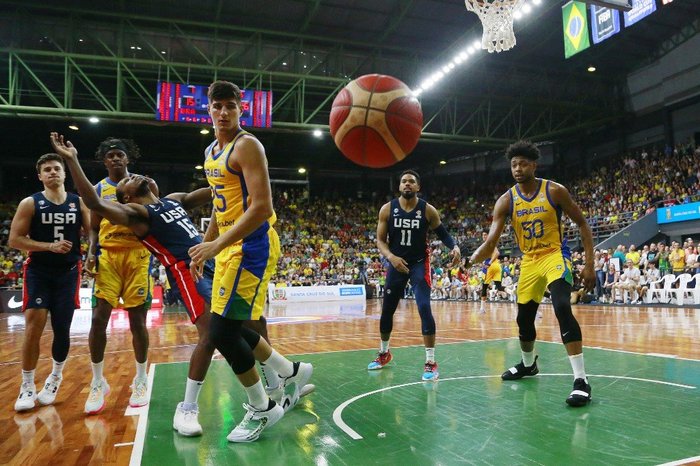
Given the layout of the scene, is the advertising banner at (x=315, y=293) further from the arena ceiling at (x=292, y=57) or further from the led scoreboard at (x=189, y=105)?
the led scoreboard at (x=189, y=105)

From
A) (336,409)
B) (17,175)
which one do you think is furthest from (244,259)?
(17,175)

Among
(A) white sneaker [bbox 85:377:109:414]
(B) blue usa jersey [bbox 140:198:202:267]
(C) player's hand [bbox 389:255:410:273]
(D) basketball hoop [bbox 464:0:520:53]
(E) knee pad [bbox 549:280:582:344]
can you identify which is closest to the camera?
(B) blue usa jersey [bbox 140:198:202:267]

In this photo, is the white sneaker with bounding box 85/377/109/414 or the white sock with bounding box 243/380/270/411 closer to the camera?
the white sock with bounding box 243/380/270/411

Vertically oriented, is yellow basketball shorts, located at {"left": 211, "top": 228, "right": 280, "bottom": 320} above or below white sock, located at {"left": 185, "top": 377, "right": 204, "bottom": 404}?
above

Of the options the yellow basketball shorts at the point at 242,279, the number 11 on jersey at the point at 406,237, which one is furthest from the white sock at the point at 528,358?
the yellow basketball shorts at the point at 242,279

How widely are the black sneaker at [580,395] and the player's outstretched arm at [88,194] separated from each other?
11.0 ft

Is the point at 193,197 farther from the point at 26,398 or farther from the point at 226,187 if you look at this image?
the point at 26,398

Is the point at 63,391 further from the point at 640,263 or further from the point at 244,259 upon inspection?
the point at 640,263

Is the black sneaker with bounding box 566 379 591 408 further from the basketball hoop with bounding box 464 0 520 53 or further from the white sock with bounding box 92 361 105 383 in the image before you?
the basketball hoop with bounding box 464 0 520 53

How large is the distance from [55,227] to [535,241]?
13.6ft

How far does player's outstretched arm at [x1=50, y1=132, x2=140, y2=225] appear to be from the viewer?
3186 millimetres

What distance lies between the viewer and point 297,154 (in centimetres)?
3067

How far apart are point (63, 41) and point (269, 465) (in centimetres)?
1970

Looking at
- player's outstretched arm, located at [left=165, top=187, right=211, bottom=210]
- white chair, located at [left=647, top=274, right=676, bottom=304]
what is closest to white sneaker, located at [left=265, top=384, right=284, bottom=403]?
player's outstretched arm, located at [left=165, top=187, right=211, bottom=210]
